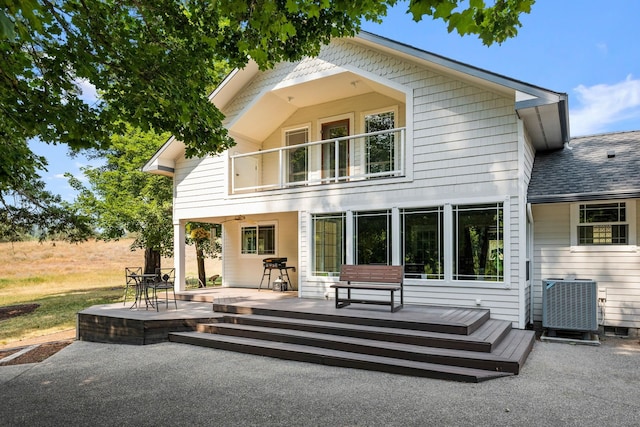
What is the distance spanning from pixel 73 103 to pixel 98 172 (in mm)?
12948

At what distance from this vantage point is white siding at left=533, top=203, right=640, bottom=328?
7.68m

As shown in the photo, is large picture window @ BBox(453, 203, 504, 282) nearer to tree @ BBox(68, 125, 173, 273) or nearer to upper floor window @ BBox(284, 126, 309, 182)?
upper floor window @ BBox(284, 126, 309, 182)

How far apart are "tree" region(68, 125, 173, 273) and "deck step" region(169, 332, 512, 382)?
329 inches

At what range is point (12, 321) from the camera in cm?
1134

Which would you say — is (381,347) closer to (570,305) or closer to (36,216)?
(570,305)

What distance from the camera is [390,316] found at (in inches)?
274

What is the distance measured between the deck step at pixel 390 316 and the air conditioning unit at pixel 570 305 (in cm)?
113

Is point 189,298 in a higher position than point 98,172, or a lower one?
lower

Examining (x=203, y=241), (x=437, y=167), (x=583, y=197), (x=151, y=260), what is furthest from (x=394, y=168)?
(x=151, y=260)

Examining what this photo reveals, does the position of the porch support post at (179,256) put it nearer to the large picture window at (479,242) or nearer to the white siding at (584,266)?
the large picture window at (479,242)

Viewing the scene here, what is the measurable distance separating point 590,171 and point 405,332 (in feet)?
17.3

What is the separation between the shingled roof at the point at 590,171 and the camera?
292 inches

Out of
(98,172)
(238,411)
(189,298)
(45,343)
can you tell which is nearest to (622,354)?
(238,411)

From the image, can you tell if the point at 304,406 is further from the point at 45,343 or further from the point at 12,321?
the point at 12,321
